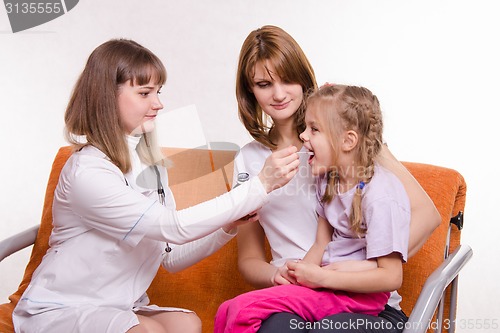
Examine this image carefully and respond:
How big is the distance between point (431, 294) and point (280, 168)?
0.43 meters

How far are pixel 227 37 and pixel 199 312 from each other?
3.83ft

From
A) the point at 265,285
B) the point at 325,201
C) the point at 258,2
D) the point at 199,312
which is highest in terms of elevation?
the point at 258,2

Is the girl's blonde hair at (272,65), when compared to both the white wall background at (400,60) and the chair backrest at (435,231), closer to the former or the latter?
the chair backrest at (435,231)

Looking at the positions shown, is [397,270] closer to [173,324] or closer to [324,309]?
[324,309]

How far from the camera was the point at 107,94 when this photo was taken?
1.78 meters

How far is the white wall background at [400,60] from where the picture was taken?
2.80 m

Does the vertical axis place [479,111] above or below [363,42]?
below

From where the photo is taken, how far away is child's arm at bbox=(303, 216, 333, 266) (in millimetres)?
1743

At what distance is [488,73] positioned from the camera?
281cm

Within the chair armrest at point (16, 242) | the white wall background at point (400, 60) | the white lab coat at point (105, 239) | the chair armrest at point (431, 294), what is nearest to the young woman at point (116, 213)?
the white lab coat at point (105, 239)

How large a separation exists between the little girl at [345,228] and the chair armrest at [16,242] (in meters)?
0.70

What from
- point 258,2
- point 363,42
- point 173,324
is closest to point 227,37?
point 258,2

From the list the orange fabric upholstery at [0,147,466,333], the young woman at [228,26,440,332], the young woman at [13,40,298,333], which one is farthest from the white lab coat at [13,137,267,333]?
the orange fabric upholstery at [0,147,466,333]

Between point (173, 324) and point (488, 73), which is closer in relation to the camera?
point (173, 324)
